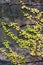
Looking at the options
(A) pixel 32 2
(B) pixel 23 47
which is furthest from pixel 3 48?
(A) pixel 32 2

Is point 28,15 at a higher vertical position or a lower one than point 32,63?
higher

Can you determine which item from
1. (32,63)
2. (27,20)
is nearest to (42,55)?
(32,63)

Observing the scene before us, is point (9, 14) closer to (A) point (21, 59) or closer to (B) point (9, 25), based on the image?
(B) point (9, 25)

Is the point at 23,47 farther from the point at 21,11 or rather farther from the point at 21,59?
the point at 21,11

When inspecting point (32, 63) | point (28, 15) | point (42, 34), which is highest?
point (28, 15)

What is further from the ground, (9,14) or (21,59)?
(9,14)

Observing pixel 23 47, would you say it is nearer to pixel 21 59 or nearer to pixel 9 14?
pixel 21 59
